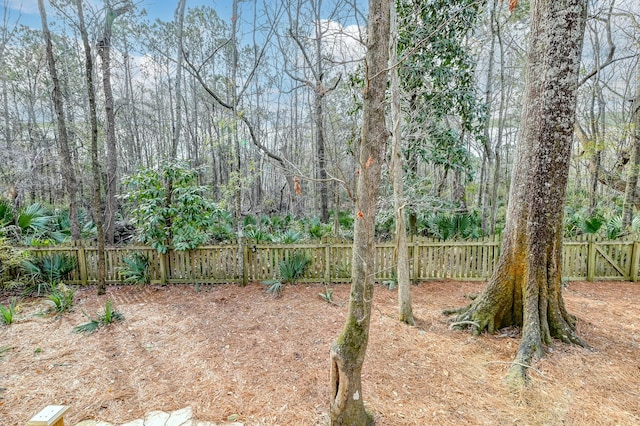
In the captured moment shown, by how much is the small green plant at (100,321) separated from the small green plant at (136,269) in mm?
1366

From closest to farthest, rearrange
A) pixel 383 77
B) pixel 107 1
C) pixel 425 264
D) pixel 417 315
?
1. pixel 383 77
2. pixel 417 315
3. pixel 425 264
4. pixel 107 1

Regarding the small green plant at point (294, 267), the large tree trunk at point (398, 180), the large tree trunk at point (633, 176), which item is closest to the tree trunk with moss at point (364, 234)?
the large tree trunk at point (398, 180)

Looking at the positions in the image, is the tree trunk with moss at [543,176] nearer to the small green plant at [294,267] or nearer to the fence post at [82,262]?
the small green plant at [294,267]

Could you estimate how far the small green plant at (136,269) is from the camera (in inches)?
237

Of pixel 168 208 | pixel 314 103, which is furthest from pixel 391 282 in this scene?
pixel 314 103

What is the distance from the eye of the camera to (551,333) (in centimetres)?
339

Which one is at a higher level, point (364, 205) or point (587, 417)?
point (364, 205)

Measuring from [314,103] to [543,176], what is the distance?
9.57 m

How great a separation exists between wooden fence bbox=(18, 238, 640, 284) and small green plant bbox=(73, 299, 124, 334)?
1.58 metres

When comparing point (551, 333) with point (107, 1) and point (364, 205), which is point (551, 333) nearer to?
point (364, 205)

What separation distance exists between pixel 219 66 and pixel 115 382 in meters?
14.7

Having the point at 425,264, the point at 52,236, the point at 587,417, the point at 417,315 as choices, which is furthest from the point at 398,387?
the point at 52,236

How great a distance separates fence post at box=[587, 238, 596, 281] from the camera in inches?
230

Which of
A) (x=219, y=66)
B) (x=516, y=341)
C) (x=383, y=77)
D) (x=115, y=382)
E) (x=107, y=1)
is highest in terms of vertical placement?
(x=219, y=66)
